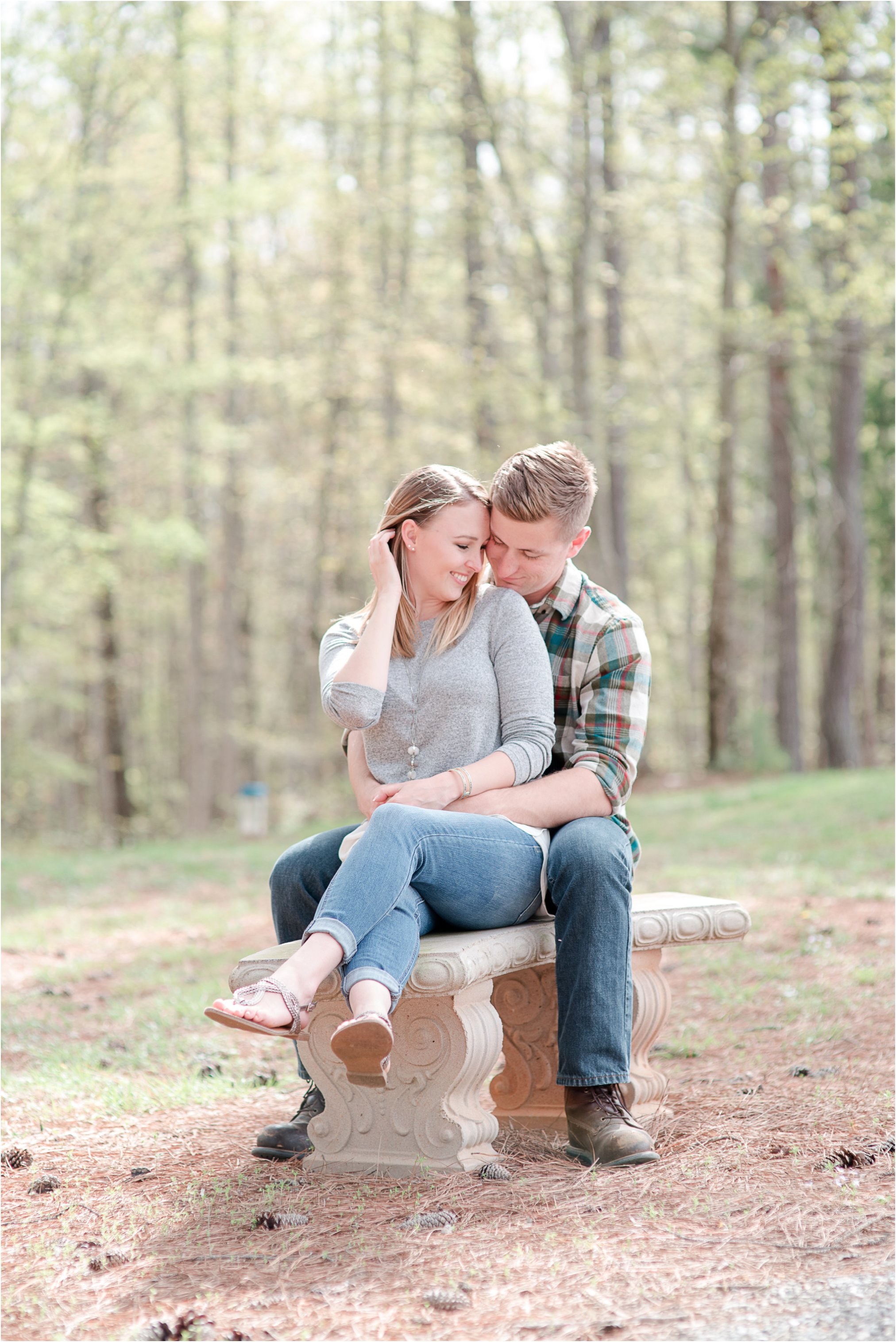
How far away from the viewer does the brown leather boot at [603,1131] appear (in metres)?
2.72

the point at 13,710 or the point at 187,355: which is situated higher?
the point at 187,355

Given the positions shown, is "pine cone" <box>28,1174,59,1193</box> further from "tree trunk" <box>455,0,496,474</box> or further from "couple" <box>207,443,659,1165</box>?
"tree trunk" <box>455,0,496,474</box>

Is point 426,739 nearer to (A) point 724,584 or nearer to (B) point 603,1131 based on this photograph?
(B) point 603,1131

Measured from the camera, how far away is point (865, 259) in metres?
12.3

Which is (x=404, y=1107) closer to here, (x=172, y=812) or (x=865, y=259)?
(x=865, y=259)

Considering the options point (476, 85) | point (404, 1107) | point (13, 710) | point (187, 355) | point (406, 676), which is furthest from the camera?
point (13, 710)

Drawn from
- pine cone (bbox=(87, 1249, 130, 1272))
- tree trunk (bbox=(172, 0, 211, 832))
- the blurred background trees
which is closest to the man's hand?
pine cone (bbox=(87, 1249, 130, 1272))

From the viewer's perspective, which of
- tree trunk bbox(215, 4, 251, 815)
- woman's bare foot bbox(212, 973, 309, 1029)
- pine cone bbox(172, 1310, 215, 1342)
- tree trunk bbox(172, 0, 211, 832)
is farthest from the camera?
tree trunk bbox(215, 4, 251, 815)

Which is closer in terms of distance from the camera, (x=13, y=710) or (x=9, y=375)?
(x=9, y=375)

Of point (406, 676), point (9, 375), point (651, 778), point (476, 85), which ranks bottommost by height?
point (651, 778)

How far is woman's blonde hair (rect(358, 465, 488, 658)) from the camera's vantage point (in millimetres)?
3123

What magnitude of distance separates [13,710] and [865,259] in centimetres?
1502

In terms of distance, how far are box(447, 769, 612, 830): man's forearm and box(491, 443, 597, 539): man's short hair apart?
647mm

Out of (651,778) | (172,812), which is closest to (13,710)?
(172,812)
